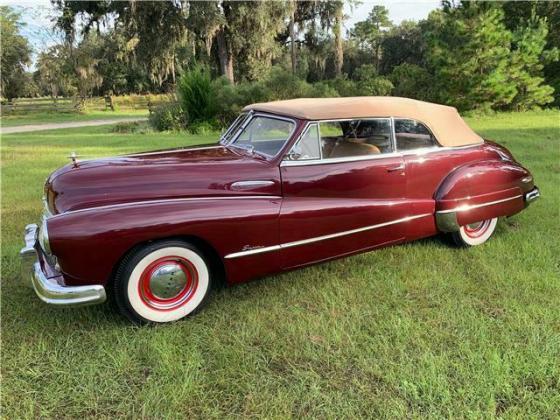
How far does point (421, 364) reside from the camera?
243 centimetres

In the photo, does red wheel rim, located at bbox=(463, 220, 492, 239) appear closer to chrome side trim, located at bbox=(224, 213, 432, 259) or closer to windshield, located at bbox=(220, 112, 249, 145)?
chrome side trim, located at bbox=(224, 213, 432, 259)

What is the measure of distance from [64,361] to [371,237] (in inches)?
92.7

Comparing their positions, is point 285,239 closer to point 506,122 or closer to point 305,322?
point 305,322

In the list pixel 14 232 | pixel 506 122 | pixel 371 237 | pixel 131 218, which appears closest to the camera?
pixel 131 218

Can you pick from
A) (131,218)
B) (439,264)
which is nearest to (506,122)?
(439,264)

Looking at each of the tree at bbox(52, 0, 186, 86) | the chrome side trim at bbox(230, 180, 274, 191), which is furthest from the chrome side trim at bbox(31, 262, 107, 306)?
the tree at bbox(52, 0, 186, 86)

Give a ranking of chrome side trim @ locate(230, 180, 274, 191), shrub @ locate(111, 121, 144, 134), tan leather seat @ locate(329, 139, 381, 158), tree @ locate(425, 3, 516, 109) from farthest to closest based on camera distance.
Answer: shrub @ locate(111, 121, 144, 134) → tree @ locate(425, 3, 516, 109) → tan leather seat @ locate(329, 139, 381, 158) → chrome side trim @ locate(230, 180, 274, 191)

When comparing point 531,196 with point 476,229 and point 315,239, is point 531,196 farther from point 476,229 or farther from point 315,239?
point 315,239

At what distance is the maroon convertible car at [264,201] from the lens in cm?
269

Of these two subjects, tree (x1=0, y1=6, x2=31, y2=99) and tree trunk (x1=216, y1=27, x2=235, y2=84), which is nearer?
tree trunk (x1=216, y1=27, x2=235, y2=84)

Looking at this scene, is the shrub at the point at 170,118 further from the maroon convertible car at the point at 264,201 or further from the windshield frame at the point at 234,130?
the maroon convertible car at the point at 264,201

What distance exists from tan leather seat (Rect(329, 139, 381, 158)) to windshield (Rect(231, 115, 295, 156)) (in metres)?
0.43

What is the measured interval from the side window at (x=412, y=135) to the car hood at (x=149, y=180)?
49.2 inches

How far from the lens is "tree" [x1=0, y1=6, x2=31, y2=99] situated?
37312 millimetres
